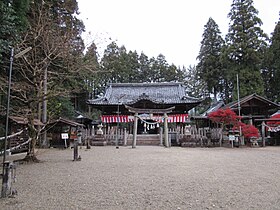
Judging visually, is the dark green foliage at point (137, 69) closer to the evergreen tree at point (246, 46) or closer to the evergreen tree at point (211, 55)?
the evergreen tree at point (211, 55)

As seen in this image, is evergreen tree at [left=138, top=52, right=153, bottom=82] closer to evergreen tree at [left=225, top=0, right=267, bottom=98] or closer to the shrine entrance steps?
evergreen tree at [left=225, top=0, right=267, bottom=98]

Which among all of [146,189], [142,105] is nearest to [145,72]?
[142,105]

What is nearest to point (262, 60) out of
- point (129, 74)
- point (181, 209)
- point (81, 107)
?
point (129, 74)

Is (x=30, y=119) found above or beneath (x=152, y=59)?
beneath

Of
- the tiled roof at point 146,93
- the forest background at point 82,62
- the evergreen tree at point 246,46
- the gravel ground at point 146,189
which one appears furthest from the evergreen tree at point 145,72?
the gravel ground at point 146,189

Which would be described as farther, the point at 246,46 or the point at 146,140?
the point at 246,46

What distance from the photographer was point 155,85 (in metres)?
26.3

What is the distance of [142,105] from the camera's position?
20844mm

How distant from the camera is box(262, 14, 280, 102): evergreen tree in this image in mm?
25469

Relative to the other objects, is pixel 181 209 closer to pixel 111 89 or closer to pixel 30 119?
pixel 30 119

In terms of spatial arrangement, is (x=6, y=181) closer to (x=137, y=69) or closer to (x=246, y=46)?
(x=246, y=46)

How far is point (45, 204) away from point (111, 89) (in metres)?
21.8

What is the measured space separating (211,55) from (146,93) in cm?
1237

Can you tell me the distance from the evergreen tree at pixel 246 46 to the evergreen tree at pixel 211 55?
5393mm
